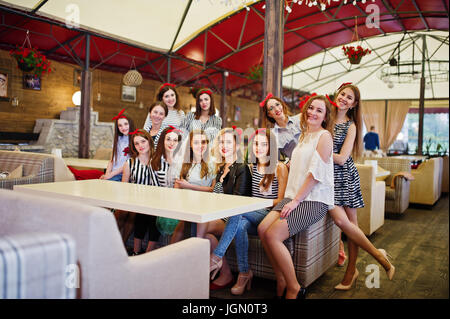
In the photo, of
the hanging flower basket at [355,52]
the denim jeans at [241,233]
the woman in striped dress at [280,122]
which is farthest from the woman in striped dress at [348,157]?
the hanging flower basket at [355,52]

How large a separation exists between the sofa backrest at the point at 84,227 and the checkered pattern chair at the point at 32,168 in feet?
7.15

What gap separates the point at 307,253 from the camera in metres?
2.78

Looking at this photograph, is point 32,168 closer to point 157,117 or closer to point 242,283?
point 157,117

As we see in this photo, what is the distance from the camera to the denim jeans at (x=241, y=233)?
2.70 m

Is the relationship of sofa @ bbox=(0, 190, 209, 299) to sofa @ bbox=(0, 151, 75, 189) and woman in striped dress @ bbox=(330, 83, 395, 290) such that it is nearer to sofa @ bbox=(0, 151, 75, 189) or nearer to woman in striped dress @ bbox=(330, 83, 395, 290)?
woman in striped dress @ bbox=(330, 83, 395, 290)

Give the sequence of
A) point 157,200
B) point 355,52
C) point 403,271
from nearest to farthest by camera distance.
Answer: point 157,200, point 403,271, point 355,52

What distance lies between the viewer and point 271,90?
382 centimetres

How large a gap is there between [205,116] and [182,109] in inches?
110

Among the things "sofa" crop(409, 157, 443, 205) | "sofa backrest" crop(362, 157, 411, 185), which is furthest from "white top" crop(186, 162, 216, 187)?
"sofa" crop(409, 157, 443, 205)

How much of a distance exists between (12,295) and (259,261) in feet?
6.75

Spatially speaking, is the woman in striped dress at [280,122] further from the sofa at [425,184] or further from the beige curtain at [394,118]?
the beige curtain at [394,118]

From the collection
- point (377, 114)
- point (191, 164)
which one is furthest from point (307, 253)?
point (377, 114)

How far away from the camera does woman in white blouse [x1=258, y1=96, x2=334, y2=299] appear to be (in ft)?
8.45
